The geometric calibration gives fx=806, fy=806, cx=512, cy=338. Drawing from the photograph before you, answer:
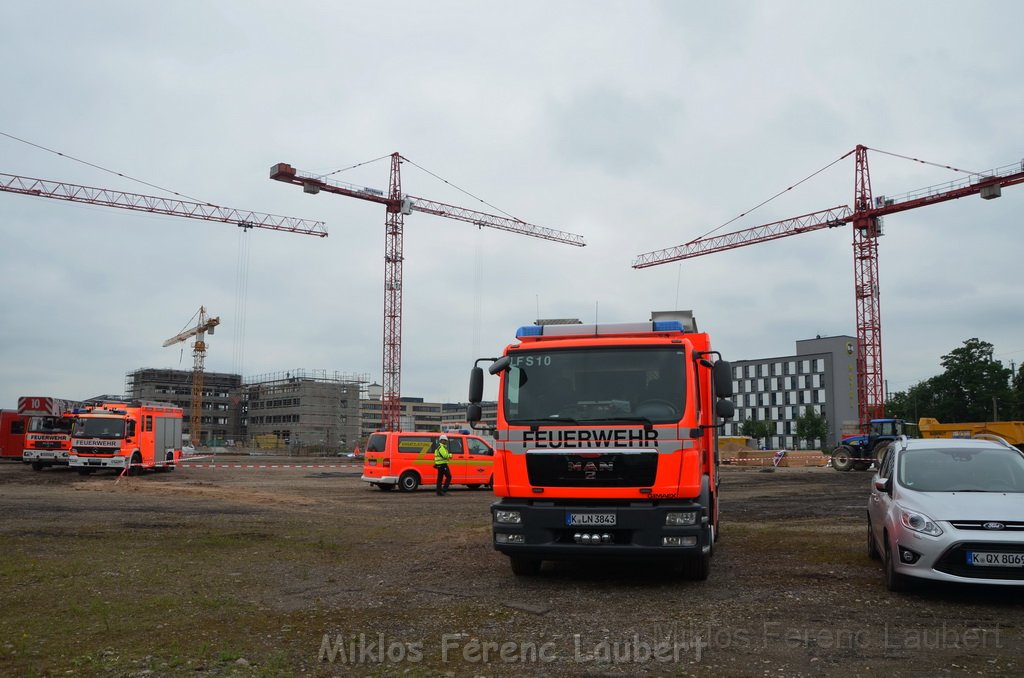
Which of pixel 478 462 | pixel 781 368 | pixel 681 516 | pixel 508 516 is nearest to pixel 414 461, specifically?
pixel 478 462

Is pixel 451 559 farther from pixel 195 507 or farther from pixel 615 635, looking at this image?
pixel 195 507

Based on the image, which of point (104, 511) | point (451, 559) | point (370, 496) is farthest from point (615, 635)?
point (370, 496)

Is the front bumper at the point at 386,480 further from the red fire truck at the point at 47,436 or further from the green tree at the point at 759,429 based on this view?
the green tree at the point at 759,429

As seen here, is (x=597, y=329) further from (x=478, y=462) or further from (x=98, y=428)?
(x=98, y=428)

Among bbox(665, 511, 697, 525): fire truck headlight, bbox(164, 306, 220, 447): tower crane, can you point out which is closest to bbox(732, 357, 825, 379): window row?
bbox(164, 306, 220, 447): tower crane

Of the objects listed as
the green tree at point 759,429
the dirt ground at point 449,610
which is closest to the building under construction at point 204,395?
the green tree at point 759,429

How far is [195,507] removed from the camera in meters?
18.7

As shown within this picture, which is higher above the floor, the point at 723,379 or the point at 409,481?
the point at 723,379

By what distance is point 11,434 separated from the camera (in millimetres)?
42219

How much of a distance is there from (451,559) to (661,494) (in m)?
3.75

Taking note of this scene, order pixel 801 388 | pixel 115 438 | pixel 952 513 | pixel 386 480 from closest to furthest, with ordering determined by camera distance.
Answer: pixel 952 513 → pixel 386 480 → pixel 115 438 → pixel 801 388

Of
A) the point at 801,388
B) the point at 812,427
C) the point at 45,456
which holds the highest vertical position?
the point at 801,388

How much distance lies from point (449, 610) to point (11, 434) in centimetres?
4301

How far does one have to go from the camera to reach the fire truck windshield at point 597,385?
8789 millimetres
